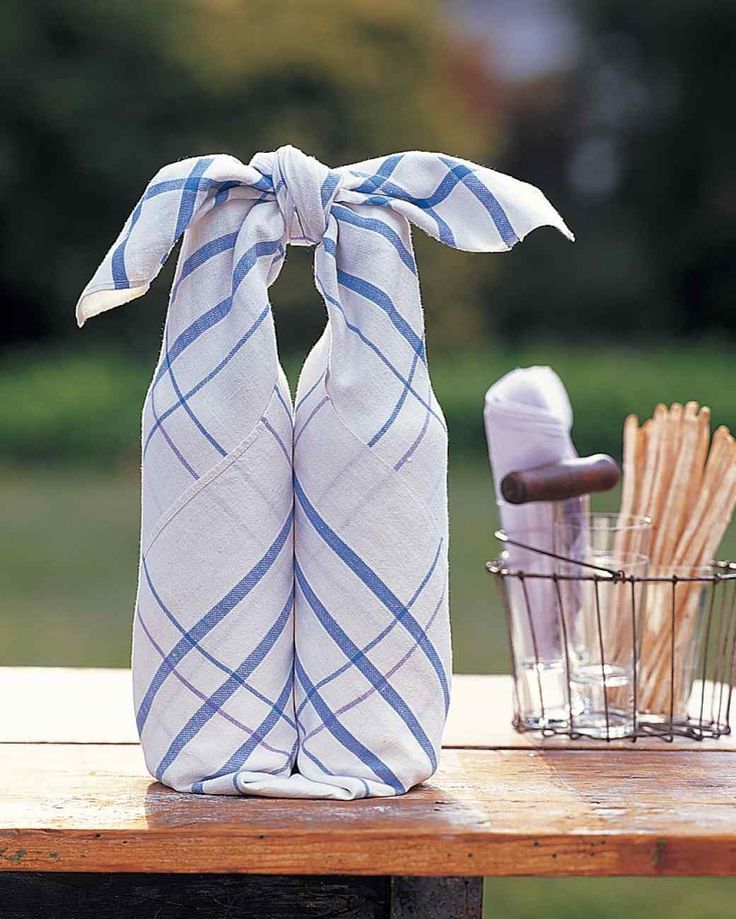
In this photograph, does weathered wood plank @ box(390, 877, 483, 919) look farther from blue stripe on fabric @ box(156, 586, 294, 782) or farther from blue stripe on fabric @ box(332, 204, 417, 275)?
blue stripe on fabric @ box(332, 204, 417, 275)

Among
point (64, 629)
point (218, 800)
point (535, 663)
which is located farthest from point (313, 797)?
point (64, 629)

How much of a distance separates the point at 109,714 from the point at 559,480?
1.25 feet

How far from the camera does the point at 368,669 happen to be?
2.65 ft

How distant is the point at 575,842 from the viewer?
2.42ft

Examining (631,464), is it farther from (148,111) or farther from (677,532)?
(148,111)

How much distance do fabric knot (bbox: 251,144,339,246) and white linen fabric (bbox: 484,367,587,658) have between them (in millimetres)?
252

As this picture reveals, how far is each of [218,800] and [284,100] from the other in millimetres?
8159

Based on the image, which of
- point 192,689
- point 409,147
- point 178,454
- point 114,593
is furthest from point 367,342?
point 409,147

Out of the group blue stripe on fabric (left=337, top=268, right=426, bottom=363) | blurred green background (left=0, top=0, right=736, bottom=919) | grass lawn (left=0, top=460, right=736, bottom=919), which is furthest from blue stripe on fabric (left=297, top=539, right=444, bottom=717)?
blurred green background (left=0, top=0, right=736, bottom=919)

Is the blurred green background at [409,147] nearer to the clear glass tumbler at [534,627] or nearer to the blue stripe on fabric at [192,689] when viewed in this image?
the clear glass tumbler at [534,627]

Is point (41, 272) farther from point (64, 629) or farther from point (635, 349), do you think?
point (64, 629)

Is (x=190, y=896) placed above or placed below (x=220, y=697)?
below

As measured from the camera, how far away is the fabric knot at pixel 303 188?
32.2 inches

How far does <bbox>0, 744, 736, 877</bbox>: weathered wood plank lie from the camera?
738 mm
